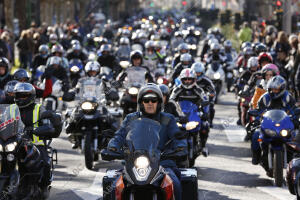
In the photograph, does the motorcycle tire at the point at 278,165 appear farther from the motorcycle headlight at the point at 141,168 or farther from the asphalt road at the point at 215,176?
the motorcycle headlight at the point at 141,168

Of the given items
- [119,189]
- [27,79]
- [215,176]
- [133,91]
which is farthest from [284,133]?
[133,91]

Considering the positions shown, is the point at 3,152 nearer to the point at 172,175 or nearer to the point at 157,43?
the point at 172,175

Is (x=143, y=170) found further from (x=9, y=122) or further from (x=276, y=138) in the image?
(x=276, y=138)

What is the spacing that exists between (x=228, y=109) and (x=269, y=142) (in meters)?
12.4

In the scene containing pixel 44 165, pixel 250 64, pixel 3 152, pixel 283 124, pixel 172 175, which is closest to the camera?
pixel 172 175

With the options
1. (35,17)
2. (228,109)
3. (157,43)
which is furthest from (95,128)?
(35,17)

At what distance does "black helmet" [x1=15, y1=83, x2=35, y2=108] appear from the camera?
11.0 m

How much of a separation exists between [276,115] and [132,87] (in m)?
5.49

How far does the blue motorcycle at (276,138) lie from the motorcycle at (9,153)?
13.7 feet

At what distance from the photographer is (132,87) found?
712 inches

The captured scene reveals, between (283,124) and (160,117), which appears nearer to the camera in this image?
(160,117)

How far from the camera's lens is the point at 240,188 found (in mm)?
12828

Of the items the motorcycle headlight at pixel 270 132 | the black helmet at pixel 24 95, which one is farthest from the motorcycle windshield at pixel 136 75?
the black helmet at pixel 24 95

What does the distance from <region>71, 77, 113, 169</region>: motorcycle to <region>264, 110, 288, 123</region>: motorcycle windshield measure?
254cm
